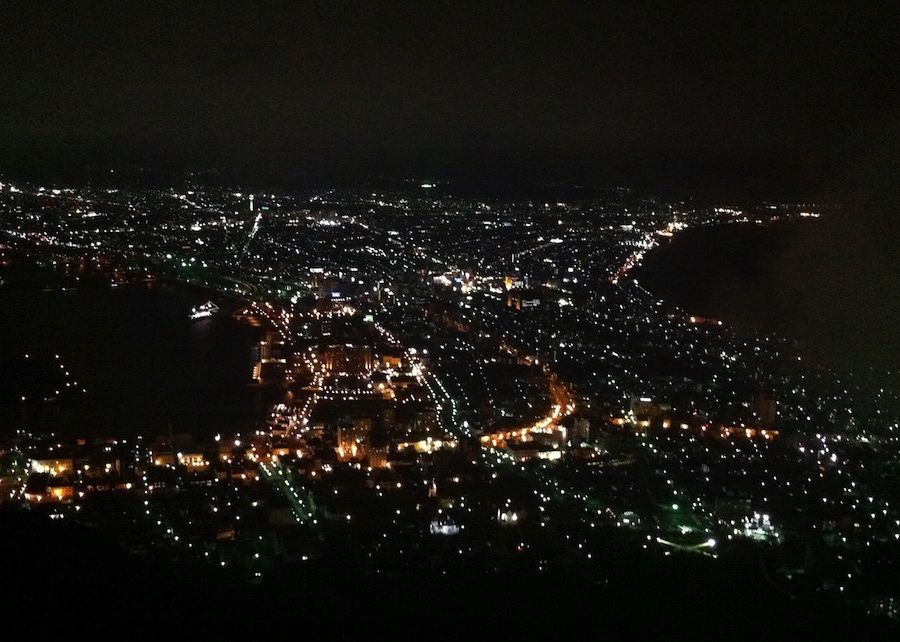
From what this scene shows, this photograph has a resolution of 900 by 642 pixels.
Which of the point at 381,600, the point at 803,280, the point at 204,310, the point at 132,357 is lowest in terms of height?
the point at 381,600

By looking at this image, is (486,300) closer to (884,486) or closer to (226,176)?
(226,176)

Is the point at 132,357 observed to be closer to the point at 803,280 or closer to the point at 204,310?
the point at 204,310

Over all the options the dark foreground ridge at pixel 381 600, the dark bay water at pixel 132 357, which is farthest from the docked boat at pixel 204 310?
the dark foreground ridge at pixel 381 600

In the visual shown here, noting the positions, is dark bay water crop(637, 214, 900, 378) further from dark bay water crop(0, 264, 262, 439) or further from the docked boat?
the docked boat

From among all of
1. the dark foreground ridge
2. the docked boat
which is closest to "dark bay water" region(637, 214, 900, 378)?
the dark foreground ridge

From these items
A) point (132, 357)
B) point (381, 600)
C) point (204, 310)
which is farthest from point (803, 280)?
point (381, 600)

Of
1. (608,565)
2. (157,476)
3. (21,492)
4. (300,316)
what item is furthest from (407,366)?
(608,565)
